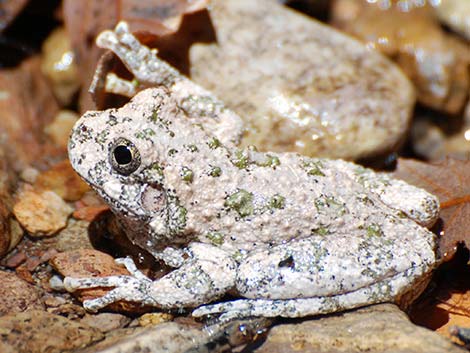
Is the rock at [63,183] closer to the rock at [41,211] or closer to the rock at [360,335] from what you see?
the rock at [41,211]

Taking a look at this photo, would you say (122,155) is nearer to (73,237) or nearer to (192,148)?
(192,148)

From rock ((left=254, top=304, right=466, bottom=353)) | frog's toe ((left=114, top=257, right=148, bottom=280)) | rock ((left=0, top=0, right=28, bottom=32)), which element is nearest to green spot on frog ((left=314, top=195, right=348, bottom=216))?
rock ((left=254, top=304, right=466, bottom=353))

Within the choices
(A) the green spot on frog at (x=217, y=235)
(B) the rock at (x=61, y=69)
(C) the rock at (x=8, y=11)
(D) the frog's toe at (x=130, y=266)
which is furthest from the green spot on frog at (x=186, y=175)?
(C) the rock at (x=8, y=11)

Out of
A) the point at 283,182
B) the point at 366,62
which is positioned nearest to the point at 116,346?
the point at 283,182

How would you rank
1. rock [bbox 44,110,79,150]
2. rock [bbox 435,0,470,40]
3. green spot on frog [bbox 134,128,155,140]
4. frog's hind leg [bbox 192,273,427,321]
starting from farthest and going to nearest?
Answer: rock [bbox 435,0,470,40] < rock [bbox 44,110,79,150] < green spot on frog [bbox 134,128,155,140] < frog's hind leg [bbox 192,273,427,321]

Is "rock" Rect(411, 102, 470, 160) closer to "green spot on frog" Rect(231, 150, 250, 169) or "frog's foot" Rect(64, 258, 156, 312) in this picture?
"green spot on frog" Rect(231, 150, 250, 169)

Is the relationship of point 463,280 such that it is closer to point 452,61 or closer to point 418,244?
point 418,244
